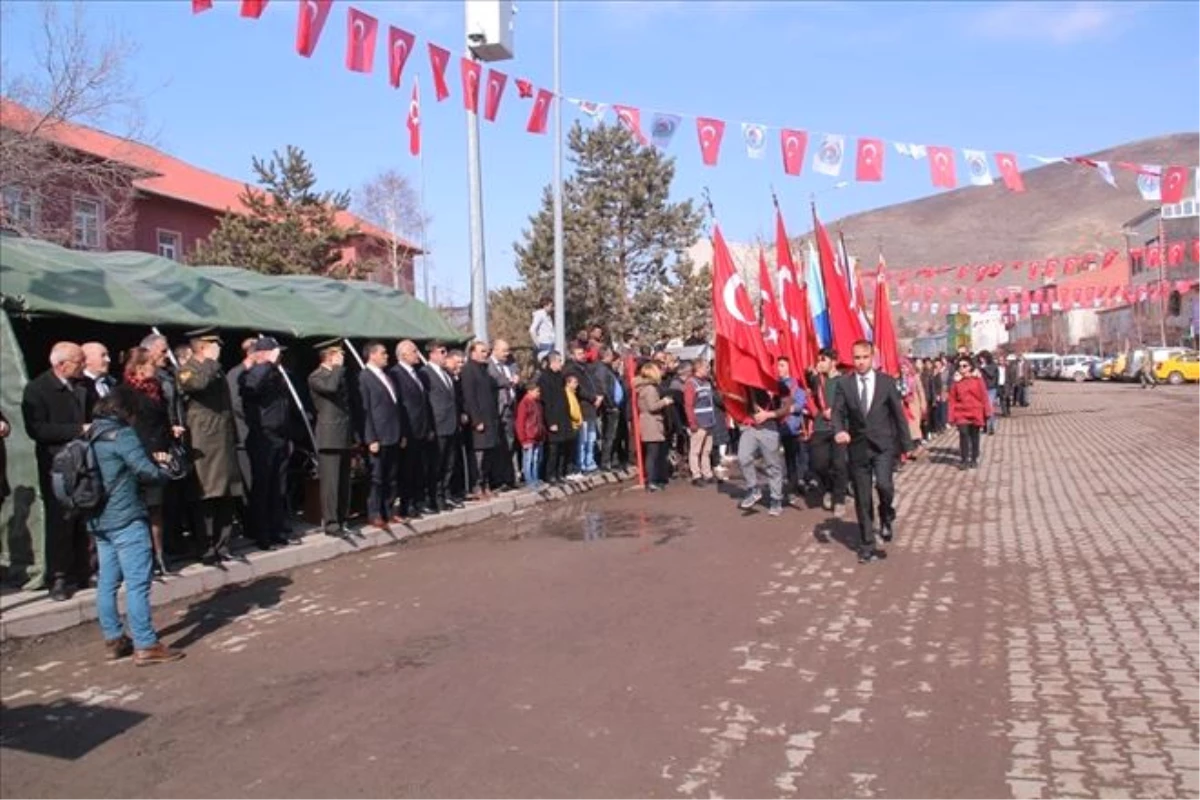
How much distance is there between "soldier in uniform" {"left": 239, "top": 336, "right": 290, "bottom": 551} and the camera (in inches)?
360

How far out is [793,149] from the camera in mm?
16938

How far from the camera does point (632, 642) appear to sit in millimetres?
6402

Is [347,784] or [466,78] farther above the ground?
[466,78]

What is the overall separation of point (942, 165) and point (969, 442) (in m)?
4.77

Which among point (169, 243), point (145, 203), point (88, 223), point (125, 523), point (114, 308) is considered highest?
point (145, 203)

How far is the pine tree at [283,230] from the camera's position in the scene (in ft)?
91.0

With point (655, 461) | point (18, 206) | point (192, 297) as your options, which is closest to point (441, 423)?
point (192, 297)

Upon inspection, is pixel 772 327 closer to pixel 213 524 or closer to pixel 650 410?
pixel 650 410

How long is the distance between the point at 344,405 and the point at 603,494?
210 inches

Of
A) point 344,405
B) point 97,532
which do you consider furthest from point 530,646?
point 344,405

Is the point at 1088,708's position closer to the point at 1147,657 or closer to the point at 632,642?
the point at 1147,657

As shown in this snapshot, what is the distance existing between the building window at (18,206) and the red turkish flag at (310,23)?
13798mm

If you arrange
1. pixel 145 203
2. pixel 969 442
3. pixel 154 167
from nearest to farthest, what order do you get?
1. pixel 969 442
2. pixel 154 167
3. pixel 145 203

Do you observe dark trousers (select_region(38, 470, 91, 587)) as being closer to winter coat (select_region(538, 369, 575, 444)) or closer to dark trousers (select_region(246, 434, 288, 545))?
dark trousers (select_region(246, 434, 288, 545))
